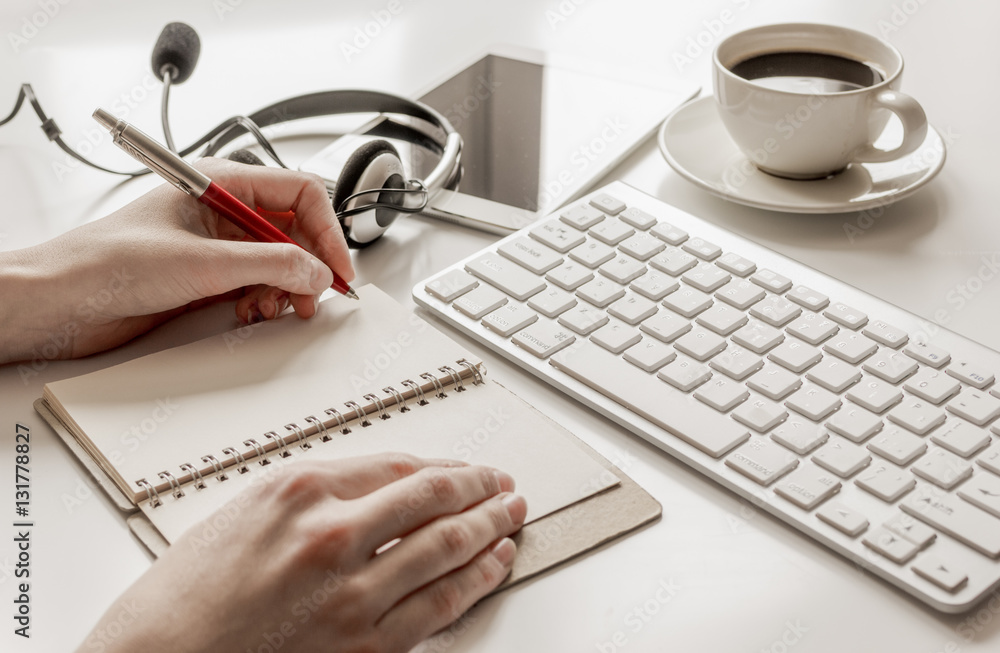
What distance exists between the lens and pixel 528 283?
0.79 m

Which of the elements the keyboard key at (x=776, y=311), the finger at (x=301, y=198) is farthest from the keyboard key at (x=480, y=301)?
the keyboard key at (x=776, y=311)

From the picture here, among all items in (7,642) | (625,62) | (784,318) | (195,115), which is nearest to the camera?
(7,642)

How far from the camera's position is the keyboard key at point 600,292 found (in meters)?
0.77

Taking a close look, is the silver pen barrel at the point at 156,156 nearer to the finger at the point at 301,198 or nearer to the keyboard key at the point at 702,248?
the finger at the point at 301,198

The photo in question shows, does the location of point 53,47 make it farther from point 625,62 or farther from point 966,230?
point 966,230

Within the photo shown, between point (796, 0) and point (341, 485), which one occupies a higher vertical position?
point (796, 0)

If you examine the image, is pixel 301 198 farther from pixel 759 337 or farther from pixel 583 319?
pixel 759 337

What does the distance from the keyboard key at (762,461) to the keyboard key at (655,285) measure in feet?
0.59

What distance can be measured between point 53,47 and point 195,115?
1.08 feet

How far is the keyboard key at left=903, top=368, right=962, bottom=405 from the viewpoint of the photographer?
65cm

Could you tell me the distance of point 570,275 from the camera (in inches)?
31.5

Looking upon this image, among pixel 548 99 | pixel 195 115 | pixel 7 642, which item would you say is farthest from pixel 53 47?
pixel 7 642

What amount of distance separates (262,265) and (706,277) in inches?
14.8

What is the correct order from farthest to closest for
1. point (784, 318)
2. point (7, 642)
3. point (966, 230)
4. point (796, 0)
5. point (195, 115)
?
1. point (796, 0)
2. point (195, 115)
3. point (966, 230)
4. point (784, 318)
5. point (7, 642)
